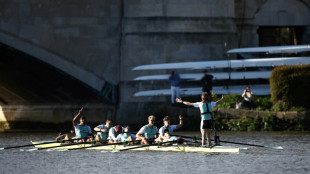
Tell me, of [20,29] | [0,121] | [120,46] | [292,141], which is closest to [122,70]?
[120,46]

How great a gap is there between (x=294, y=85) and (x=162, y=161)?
36.6ft

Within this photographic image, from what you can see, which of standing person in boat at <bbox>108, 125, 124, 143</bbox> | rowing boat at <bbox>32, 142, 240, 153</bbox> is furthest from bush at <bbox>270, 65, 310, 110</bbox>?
rowing boat at <bbox>32, 142, 240, 153</bbox>

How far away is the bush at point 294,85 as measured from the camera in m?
30.3

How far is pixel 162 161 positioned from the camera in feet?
66.6

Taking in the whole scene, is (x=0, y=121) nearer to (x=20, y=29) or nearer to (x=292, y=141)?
(x=20, y=29)

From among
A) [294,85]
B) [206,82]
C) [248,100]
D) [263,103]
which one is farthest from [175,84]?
[294,85]

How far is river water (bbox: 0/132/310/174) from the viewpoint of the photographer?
60.4 ft

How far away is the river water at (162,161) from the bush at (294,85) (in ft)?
16.8

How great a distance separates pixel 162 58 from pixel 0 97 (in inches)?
414

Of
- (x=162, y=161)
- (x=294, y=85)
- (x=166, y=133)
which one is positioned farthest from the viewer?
(x=294, y=85)

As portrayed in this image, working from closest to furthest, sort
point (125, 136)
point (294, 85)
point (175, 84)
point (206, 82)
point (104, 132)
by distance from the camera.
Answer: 1. point (125, 136)
2. point (104, 132)
3. point (294, 85)
4. point (206, 82)
5. point (175, 84)

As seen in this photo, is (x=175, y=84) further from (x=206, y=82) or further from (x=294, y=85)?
(x=294, y=85)

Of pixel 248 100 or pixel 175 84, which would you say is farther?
pixel 175 84

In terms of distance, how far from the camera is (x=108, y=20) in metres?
36.0
